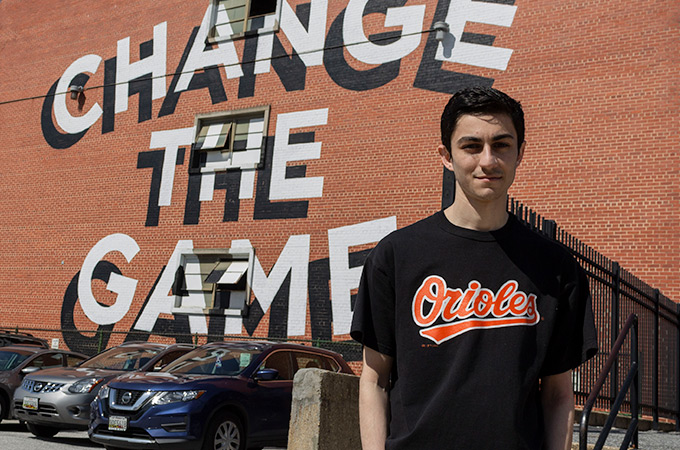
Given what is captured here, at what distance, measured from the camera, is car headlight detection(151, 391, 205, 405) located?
961 centimetres

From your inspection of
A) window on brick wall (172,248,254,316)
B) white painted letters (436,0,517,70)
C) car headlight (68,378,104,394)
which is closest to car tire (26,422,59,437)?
car headlight (68,378,104,394)

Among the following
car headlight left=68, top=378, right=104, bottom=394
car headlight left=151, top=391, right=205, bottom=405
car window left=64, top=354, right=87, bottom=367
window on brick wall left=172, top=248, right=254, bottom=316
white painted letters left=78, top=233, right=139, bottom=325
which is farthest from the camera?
white painted letters left=78, top=233, right=139, bottom=325

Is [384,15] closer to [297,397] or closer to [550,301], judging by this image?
[297,397]

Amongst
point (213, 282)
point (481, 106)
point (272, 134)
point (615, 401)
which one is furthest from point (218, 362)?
point (272, 134)

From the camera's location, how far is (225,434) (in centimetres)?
976

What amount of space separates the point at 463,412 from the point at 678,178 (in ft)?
48.2

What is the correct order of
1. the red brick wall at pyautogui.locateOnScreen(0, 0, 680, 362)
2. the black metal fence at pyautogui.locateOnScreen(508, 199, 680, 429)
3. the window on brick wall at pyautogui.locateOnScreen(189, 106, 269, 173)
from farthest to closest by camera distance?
the window on brick wall at pyautogui.locateOnScreen(189, 106, 269, 173) < the red brick wall at pyautogui.locateOnScreen(0, 0, 680, 362) < the black metal fence at pyautogui.locateOnScreen(508, 199, 680, 429)

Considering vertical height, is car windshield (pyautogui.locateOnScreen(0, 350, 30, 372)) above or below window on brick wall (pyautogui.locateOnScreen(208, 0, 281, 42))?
below

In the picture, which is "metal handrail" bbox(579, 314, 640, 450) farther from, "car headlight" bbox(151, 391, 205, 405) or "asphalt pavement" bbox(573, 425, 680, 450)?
"car headlight" bbox(151, 391, 205, 405)

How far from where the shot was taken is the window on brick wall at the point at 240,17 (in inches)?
838

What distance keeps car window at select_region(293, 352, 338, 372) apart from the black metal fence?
11.4ft

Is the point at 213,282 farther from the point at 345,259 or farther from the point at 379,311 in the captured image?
the point at 379,311

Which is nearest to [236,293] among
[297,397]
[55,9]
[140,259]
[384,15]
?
[140,259]

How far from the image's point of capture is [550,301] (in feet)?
7.68
